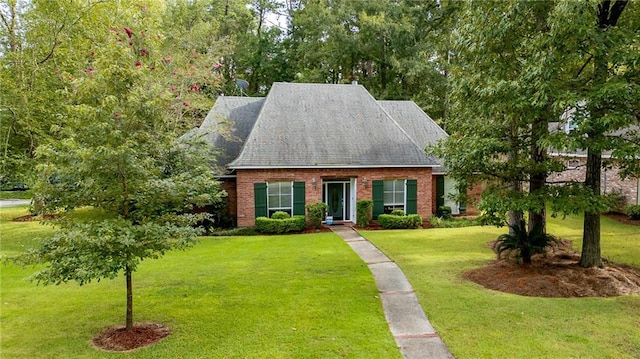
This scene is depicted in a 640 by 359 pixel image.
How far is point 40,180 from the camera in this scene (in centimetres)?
536

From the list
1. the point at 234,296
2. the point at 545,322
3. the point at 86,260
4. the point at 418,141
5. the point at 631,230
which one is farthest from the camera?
the point at 418,141

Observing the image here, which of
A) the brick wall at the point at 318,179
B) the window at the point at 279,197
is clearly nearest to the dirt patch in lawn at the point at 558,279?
the brick wall at the point at 318,179

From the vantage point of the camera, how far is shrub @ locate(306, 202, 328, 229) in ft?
52.0

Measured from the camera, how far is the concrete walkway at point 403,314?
5.55 m

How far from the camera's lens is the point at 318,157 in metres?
16.5

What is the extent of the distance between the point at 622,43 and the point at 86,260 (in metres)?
9.30

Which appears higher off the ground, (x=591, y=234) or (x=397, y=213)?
(x=591, y=234)

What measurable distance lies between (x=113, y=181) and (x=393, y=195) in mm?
13242

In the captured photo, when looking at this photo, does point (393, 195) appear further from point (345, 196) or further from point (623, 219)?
point (623, 219)

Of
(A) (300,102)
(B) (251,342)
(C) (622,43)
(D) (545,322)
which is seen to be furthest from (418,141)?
(B) (251,342)

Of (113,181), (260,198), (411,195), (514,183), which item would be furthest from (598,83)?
(260,198)

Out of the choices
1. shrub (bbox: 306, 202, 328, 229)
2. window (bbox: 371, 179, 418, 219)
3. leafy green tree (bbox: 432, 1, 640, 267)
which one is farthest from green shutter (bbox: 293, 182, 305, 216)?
leafy green tree (bbox: 432, 1, 640, 267)

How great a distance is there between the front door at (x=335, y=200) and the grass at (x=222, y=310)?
6206 millimetres

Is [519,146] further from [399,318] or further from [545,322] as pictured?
[399,318]
